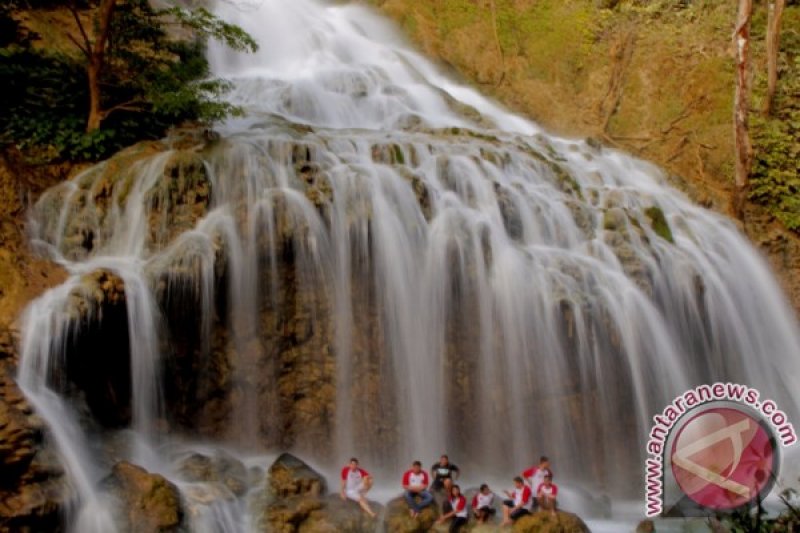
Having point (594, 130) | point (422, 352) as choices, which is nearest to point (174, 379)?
point (422, 352)

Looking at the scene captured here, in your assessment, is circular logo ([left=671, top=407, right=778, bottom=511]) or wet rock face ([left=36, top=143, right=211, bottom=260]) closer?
circular logo ([left=671, top=407, right=778, bottom=511])

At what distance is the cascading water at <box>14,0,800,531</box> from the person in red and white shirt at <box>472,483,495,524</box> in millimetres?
1708

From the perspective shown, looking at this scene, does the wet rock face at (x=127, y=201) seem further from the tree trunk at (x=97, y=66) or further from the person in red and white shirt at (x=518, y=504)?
the person in red and white shirt at (x=518, y=504)

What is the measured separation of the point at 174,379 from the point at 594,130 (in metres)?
14.6

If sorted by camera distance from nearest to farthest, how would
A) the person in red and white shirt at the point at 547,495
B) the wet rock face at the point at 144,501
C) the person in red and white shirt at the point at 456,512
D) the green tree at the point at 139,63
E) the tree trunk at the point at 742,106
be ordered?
the wet rock face at the point at 144,501 → the person in red and white shirt at the point at 456,512 → the person in red and white shirt at the point at 547,495 → the green tree at the point at 139,63 → the tree trunk at the point at 742,106

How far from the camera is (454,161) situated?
11.7m

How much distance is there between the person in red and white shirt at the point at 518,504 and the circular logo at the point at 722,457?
1919 millimetres

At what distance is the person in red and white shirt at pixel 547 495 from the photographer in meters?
7.50

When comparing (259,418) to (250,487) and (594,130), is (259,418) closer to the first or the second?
(250,487)

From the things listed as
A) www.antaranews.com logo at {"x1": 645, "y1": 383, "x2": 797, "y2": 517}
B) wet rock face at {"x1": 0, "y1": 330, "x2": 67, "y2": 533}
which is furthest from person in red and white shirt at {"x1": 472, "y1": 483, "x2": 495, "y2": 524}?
wet rock face at {"x1": 0, "y1": 330, "x2": 67, "y2": 533}

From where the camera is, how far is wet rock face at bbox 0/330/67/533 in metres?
5.71

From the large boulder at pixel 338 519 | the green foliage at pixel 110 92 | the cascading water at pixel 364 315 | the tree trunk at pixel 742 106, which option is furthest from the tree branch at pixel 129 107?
the tree trunk at pixel 742 106

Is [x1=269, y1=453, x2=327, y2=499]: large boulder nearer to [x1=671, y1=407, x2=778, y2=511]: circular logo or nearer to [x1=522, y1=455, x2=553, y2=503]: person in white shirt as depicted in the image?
[x1=522, y1=455, x2=553, y2=503]: person in white shirt

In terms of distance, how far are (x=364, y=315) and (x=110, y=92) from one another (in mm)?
6582
